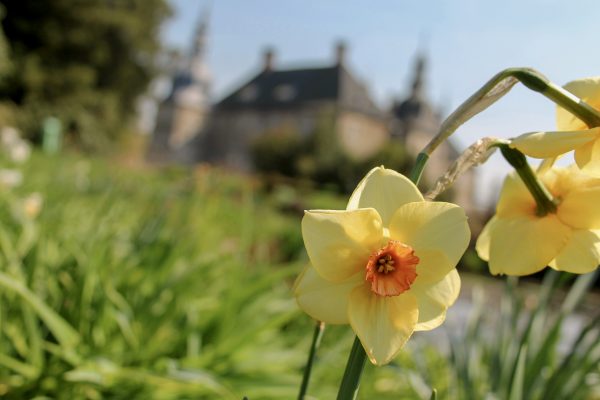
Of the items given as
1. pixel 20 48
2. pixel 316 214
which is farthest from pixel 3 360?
pixel 20 48

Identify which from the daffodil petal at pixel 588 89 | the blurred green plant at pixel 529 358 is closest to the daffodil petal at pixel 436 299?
the daffodil petal at pixel 588 89

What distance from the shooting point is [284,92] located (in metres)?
27.2

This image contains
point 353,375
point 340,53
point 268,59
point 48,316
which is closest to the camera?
point 353,375

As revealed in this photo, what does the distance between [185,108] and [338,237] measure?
1204 inches

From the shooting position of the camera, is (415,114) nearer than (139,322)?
No

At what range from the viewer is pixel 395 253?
24 cm

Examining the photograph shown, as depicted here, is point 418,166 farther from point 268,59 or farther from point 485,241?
point 268,59

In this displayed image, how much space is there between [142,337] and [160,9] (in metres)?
16.4

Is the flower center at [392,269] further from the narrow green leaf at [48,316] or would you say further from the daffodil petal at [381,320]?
the narrow green leaf at [48,316]

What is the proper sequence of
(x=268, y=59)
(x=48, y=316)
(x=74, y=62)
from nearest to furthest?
(x=48, y=316) → (x=74, y=62) → (x=268, y=59)

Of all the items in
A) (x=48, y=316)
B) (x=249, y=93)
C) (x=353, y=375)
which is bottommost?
(x=48, y=316)

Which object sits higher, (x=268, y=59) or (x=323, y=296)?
(x=268, y=59)

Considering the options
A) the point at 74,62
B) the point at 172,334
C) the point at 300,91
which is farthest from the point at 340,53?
the point at 172,334

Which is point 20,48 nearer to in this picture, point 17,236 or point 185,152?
point 17,236
